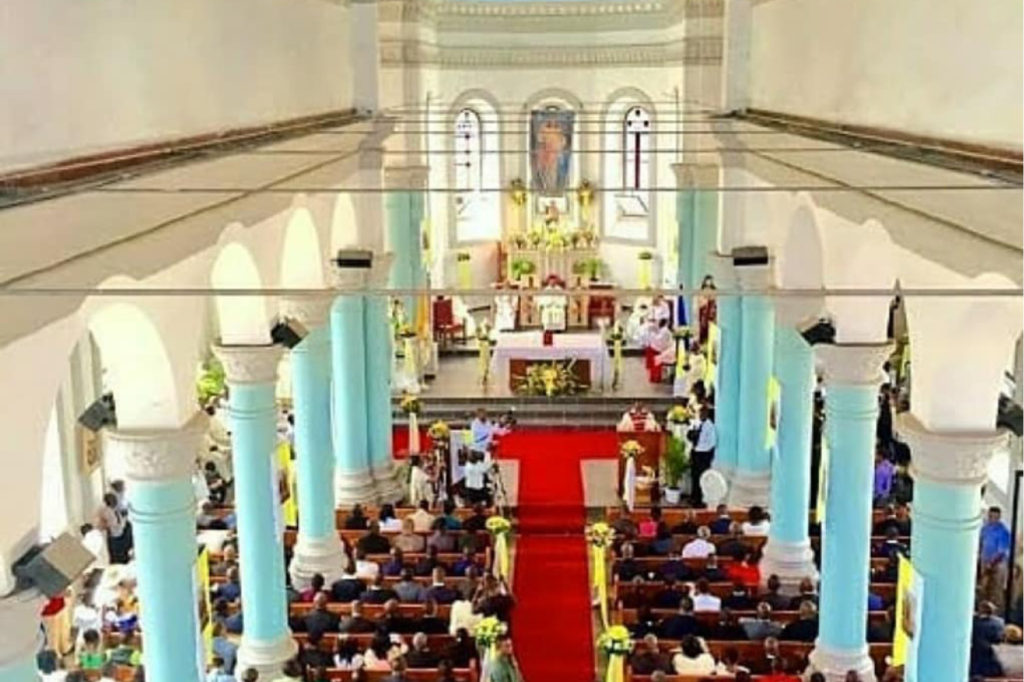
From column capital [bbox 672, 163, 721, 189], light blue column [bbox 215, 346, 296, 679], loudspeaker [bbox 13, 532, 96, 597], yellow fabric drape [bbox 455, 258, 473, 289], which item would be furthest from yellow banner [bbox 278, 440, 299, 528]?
yellow fabric drape [bbox 455, 258, 473, 289]

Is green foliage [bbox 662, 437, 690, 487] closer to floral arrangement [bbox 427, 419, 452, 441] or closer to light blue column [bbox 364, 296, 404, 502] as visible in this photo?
floral arrangement [bbox 427, 419, 452, 441]

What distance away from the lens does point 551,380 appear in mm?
24016

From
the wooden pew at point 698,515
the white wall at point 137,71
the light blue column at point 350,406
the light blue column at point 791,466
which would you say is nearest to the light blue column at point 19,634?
A: the white wall at point 137,71

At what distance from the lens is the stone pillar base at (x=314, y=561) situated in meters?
15.7

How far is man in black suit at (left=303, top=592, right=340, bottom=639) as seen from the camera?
1348cm

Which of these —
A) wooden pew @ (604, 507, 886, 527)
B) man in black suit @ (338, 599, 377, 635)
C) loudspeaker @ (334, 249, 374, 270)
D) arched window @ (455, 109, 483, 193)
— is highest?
arched window @ (455, 109, 483, 193)

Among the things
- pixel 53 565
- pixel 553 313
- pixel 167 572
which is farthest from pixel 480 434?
pixel 53 565

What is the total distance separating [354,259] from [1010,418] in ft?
30.7

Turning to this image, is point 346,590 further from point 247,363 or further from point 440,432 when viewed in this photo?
point 440,432

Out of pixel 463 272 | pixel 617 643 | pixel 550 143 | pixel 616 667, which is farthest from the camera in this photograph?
pixel 463 272

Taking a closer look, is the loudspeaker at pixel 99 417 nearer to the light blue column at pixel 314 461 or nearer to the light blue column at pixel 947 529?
the light blue column at pixel 314 461

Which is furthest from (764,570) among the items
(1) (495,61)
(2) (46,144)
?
(1) (495,61)

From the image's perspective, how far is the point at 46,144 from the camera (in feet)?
24.7

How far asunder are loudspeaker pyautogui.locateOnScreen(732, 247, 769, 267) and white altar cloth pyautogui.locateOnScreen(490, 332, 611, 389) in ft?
28.2
